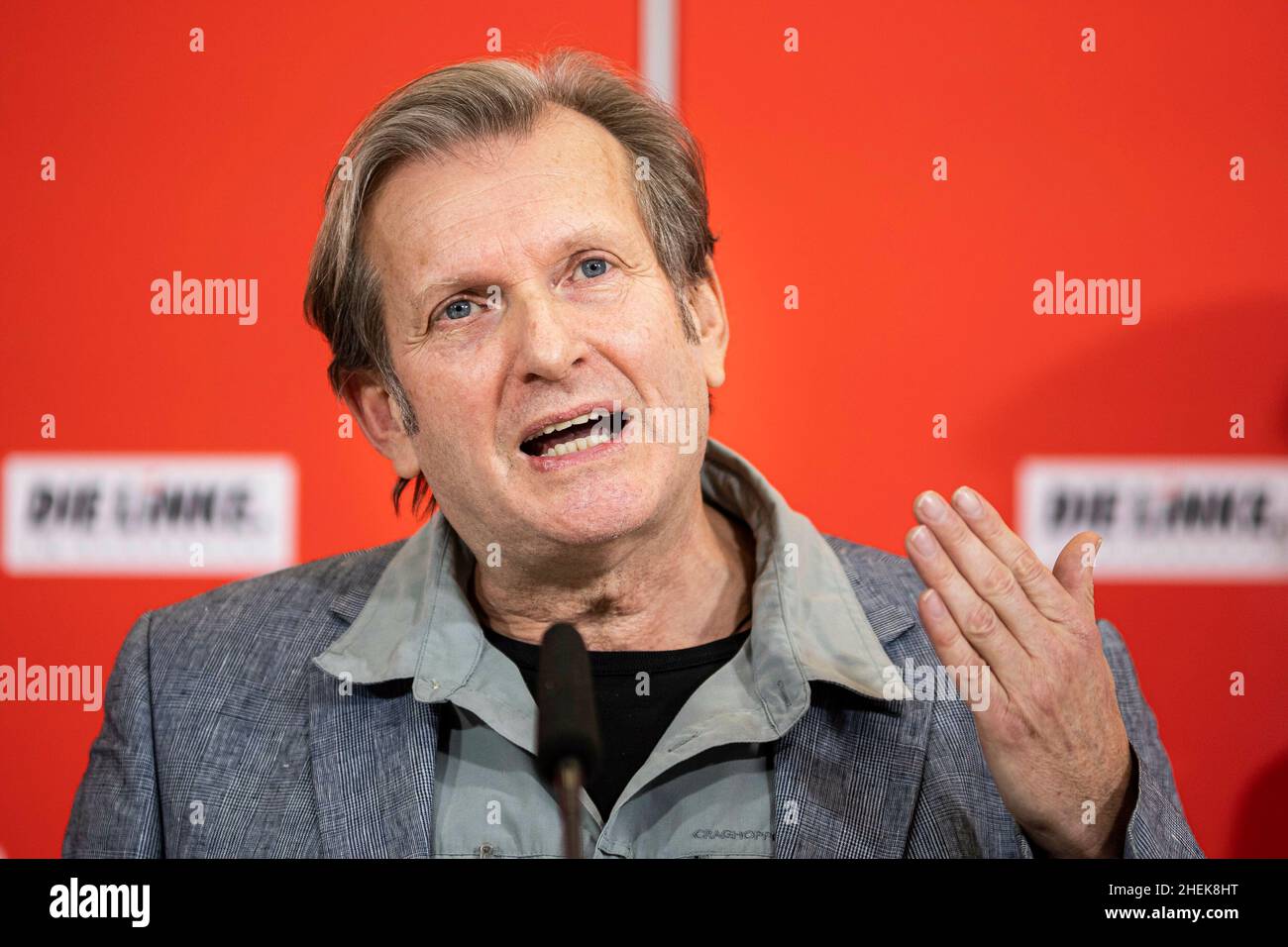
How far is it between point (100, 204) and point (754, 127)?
97 cm

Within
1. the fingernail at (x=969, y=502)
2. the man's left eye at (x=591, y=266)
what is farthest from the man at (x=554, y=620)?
the fingernail at (x=969, y=502)

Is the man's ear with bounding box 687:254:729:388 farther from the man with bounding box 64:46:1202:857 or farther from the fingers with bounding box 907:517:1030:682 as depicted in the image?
the fingers with bounding box 907:517:1030:682

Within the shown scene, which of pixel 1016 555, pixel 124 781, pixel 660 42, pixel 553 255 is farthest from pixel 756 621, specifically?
pixel 660 42

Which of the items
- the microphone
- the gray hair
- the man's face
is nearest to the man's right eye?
the man's face

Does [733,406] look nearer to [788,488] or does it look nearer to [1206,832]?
[788,488]

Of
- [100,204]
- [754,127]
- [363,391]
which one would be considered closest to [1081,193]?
[754,127]

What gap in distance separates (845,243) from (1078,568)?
2.62 feet

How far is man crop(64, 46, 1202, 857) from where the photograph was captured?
3.83 ft

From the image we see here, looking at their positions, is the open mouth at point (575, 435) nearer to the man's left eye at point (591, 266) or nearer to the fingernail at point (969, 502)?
the man's left eye at point (591, 266)

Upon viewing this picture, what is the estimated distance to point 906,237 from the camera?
1.70 m

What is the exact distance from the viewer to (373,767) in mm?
1215
